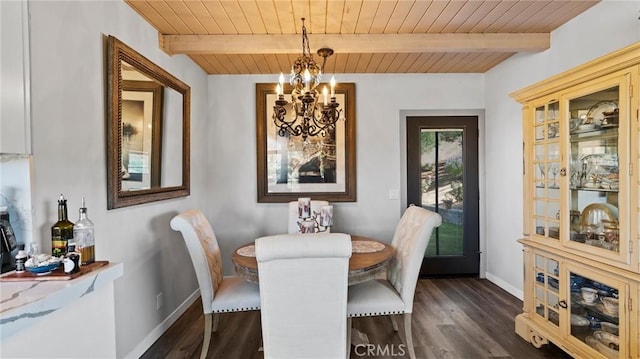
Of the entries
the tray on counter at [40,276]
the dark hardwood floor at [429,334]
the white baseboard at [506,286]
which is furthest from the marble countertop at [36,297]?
the white baseboard at [506,286]

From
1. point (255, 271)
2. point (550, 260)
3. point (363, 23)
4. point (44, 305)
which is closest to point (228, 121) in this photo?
point (363, 23)

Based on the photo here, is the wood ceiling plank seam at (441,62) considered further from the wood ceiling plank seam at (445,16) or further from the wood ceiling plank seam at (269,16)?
the wood ceiling plank seam at (269,16)

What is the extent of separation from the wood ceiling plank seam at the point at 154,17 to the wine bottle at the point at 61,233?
1502 millimetres

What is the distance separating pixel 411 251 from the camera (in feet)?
7.23

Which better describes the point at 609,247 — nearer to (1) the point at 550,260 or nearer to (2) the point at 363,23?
(1) the point at 550,260

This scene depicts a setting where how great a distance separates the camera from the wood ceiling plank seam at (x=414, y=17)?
87.8 inches

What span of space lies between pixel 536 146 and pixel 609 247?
82 centimetres

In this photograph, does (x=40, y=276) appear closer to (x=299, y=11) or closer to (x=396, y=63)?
(x=299, y=11)

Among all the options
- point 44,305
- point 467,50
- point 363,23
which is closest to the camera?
point 44,305

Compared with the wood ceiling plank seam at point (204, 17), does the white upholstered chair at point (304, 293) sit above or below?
below

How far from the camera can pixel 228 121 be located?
3801mm

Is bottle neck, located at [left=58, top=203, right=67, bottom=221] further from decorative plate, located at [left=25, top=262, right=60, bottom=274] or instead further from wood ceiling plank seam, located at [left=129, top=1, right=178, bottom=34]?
wood ceiling plank seam, located at [left=129, top=1, right=178, bottom=34]

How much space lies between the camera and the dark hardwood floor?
7.62ft

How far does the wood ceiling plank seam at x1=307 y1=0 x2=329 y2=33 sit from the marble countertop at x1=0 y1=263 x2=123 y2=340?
2038mm
